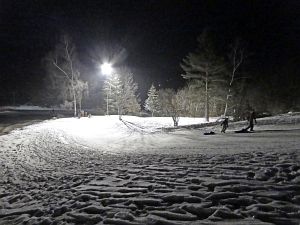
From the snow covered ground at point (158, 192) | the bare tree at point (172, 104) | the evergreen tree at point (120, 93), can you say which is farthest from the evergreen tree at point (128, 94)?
the snow covered ground at point (158, 192)

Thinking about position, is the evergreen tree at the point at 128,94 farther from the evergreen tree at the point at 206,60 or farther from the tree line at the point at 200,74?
the evergreen tree at the point at 206,60

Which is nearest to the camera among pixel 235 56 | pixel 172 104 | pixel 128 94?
pixel 172 104

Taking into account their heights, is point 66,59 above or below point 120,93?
above

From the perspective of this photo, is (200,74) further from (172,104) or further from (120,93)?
(120,93)

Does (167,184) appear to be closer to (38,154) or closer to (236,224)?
(236,224)

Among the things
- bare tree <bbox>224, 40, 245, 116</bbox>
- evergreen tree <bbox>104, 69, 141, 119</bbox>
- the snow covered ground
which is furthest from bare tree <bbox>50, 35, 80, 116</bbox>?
the snow covered ground

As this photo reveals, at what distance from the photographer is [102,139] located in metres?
25.7

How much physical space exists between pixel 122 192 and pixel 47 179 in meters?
4.41

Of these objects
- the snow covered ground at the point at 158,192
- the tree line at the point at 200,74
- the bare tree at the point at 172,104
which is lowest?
the snow covered ground at the point at 158,192

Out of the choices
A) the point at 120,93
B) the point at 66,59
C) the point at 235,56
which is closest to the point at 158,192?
the point at 235,56

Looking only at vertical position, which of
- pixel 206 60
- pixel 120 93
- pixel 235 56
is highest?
pixel 235 56

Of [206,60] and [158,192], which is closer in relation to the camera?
[158,192]

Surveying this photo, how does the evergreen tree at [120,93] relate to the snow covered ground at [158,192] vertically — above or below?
above

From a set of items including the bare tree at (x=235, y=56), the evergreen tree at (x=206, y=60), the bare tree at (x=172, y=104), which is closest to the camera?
the bare tree at (x=172, y=104)
